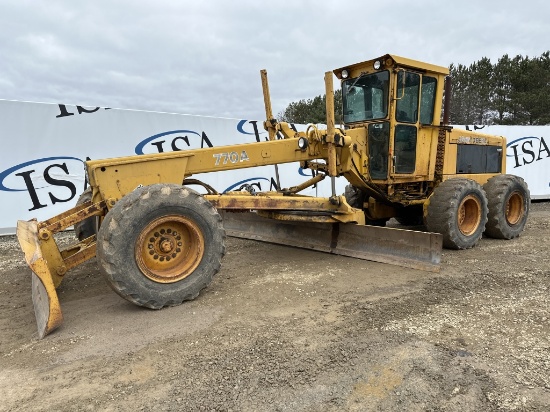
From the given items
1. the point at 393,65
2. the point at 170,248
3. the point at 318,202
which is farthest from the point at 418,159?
the point at 170,248

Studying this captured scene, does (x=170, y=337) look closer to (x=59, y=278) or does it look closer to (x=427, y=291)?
(x=59, y=278)

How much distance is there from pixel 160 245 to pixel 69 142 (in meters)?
5.83

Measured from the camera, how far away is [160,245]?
3908 mm

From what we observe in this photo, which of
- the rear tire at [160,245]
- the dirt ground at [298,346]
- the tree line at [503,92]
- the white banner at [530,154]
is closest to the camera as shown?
the dirt ground at [298,346]

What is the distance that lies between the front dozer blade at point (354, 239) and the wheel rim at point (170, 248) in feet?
7.79

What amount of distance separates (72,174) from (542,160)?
1373cm

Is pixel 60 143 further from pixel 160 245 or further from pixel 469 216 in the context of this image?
pixel 469 216

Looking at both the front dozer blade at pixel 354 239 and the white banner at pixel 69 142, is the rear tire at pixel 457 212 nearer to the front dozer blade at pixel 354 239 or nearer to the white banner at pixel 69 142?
the front dozer blade at pixel 354 239

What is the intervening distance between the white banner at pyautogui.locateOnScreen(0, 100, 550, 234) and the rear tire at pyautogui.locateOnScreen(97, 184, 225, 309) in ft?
17.9

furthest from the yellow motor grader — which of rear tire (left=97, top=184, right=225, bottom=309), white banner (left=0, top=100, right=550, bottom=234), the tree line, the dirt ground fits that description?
the tree line

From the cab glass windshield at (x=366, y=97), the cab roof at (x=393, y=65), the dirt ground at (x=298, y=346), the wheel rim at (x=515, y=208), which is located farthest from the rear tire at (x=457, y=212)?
the cab roof at (x=393, y=65)

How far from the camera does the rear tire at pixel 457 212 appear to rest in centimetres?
585

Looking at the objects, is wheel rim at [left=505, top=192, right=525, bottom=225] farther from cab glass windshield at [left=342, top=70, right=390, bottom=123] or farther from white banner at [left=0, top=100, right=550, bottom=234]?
white banner at [left=0, top=100, right=550, bottom=234]

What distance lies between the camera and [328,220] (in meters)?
5.45
